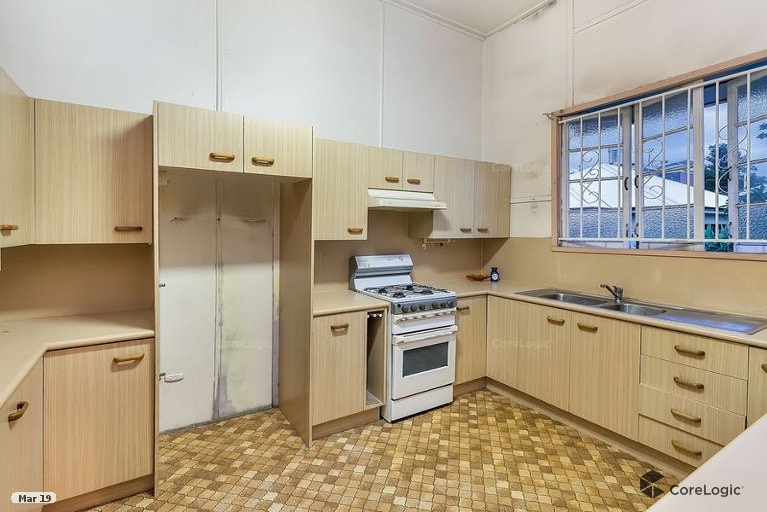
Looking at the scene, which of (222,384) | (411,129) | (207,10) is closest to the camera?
(207,10)

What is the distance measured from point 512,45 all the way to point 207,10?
8.73ft

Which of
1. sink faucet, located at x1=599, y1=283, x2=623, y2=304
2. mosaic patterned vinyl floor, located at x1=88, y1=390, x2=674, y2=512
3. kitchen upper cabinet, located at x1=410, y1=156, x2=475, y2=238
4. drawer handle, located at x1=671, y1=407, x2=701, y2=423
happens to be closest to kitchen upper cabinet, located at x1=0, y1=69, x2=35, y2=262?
mosaic patterned vinyl floor, located at x1=88, y1=390, x2=674, y2=512

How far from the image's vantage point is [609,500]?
1978 millimetres

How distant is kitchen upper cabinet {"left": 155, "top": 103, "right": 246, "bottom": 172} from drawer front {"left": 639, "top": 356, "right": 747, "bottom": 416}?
2606 mm

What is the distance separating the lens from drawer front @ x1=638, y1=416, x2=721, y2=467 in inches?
80.7

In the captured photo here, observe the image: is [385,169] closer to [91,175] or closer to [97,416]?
[91,175]

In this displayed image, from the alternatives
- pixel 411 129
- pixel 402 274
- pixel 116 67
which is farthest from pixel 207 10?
pixel 402 274

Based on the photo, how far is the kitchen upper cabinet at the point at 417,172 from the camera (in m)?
3.08

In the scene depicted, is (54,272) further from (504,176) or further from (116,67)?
(504,176)

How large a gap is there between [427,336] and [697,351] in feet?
5.05

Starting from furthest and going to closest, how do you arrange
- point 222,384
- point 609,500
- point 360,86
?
point 360,86
point 222,384
point 609,500

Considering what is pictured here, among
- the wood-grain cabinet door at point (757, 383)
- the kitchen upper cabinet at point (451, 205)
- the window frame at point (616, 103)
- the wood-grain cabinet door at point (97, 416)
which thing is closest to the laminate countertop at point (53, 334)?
the wood-grain cabinet door at point (97, 416)

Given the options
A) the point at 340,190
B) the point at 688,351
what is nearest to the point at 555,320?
the point at 688,351

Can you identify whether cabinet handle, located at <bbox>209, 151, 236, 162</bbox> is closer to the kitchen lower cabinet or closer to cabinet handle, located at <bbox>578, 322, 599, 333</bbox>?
the kitchen lower cabinet
